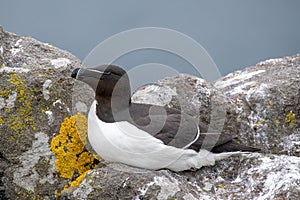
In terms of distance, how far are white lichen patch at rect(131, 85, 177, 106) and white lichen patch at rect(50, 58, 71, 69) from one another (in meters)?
1.23

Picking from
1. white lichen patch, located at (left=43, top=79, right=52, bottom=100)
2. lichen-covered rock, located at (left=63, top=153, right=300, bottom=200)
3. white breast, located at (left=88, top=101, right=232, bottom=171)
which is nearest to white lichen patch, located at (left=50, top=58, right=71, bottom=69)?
white lichen patch, located at (left=43, top=79, right=52, bottom=100)

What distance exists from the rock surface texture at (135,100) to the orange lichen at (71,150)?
0.01 m

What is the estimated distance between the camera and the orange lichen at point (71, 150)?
24.9 ft

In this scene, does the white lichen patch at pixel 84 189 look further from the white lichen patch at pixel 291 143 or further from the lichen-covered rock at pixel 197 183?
the white lichen patch at pixel 291 143

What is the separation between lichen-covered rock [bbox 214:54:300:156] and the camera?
28.7ft

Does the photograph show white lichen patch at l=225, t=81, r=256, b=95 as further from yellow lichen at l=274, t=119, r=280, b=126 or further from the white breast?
the white breast

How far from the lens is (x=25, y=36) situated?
916 centimetres

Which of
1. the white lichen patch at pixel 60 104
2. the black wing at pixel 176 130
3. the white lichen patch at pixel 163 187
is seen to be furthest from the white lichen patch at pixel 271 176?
the white lichen patch at pixel 60 104

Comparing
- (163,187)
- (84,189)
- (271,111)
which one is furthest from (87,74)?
(271,111)

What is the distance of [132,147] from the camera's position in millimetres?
6855

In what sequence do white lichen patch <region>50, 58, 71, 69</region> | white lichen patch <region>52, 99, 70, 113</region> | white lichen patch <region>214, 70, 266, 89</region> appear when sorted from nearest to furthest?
white lichen patch <region>52, 99, 70, 113</region> < white lichen patch <region>50, 58, 71, 69</region> < white lichen patch <region>214, 70, 266, 89</region>

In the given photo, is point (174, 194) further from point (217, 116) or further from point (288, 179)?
point (217, 116)

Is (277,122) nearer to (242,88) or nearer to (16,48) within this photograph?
(242,88)

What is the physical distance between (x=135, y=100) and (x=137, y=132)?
2008 millimetres
